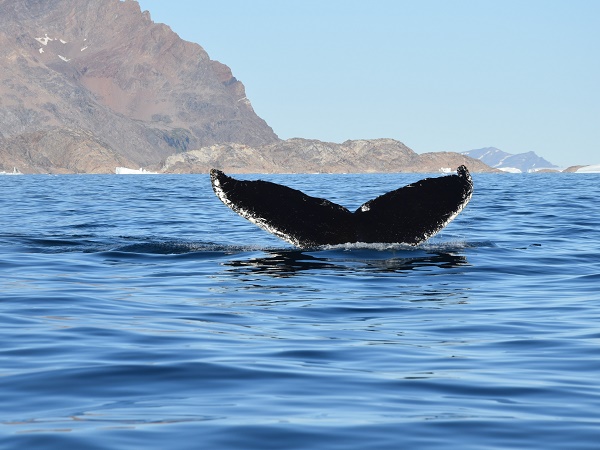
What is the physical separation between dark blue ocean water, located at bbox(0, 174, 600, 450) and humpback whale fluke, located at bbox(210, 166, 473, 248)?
36 cm

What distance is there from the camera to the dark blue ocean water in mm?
5215

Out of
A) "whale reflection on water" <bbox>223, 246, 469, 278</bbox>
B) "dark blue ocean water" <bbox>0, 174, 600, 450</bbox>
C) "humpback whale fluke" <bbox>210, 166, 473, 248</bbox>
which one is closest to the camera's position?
"dark blue ocean water" <bbox>0, 174, 600, 450</bbox>

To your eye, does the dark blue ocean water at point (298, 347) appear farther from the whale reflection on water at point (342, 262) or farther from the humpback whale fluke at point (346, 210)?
the humpback whale fluke at point (346, 210)

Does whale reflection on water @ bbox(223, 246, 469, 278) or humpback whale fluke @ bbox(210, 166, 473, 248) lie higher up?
humpback whale fluke @ bbox(210, 166, 473, 248)

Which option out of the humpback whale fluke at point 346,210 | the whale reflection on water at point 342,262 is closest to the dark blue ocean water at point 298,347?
the whale reflection on water at point 342,262

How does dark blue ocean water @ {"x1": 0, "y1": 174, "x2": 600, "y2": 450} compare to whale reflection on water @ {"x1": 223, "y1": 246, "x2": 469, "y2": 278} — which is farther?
whale reflection on water @ {"x1": 223, "y1": 246, "x2": 469, "y2": 278}

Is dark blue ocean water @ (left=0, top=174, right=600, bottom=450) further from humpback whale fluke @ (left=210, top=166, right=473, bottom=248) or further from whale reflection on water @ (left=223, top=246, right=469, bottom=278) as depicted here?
humpback whale fluke @ (left=210, top=166, right=473, bottom=248)

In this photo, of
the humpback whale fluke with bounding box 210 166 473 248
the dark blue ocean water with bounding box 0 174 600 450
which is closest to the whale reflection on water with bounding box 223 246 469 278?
the dark blue ocean water with bounding box 0 174 600 450

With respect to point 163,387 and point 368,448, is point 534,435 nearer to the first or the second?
point 368,448

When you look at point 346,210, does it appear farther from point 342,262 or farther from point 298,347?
point 298,347

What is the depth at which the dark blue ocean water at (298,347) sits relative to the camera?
5.21 m

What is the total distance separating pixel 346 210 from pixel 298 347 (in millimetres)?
5404

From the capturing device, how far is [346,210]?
12961 mm

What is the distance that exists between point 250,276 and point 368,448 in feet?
23.9
